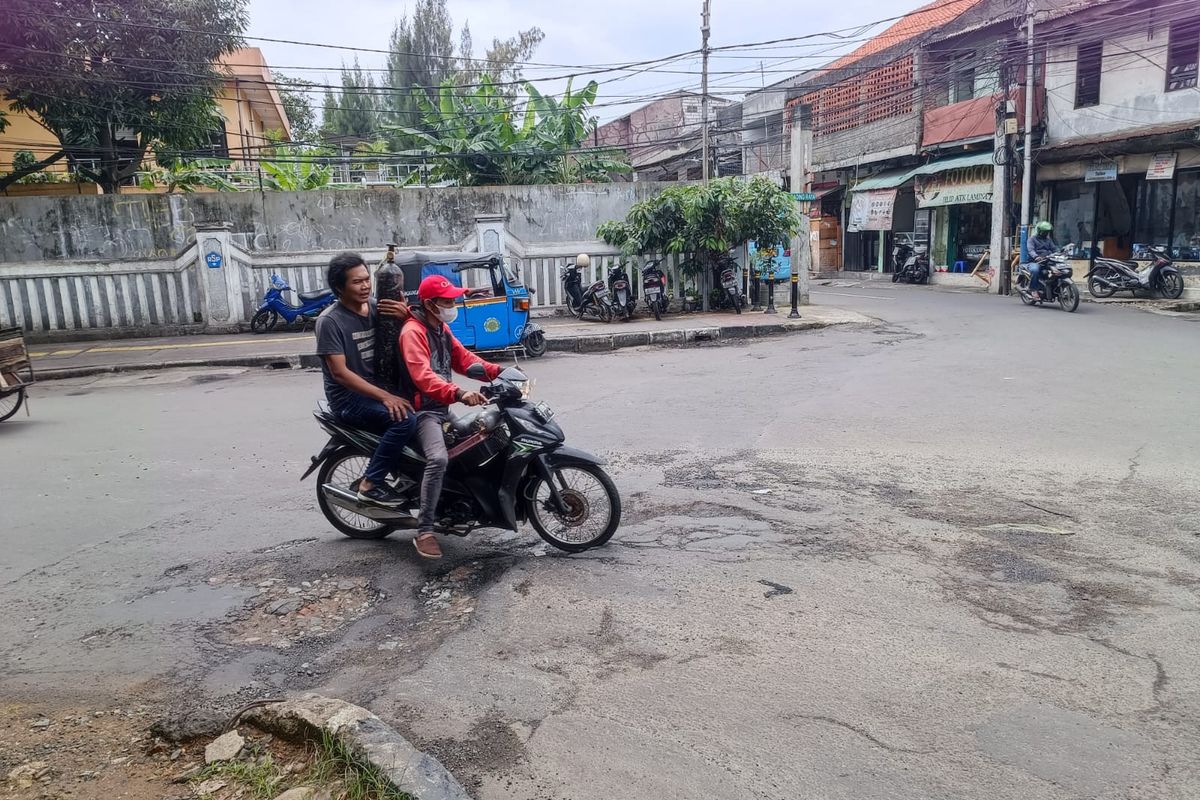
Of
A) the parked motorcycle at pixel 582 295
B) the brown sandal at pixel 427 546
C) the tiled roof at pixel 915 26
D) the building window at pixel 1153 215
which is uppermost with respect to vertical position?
the tiled roof at pixel 915 26

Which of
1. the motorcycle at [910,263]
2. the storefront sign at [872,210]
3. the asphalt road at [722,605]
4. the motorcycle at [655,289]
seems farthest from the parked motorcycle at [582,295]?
the storefront sign at [872,210]

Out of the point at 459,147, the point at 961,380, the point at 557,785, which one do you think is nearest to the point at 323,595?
the point at 557,785

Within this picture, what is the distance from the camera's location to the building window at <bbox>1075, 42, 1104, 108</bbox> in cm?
1995

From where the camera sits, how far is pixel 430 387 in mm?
4383

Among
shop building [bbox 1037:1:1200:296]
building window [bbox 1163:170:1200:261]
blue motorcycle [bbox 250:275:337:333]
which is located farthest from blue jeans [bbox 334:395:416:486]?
building window [bbox 1163:170:1200:261]

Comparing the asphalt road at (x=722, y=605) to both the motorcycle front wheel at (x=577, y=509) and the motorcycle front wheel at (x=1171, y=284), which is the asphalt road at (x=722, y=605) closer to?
the motorcycle front wheel at (x=577, y=509)

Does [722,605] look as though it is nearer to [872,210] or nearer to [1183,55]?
[1183,55]

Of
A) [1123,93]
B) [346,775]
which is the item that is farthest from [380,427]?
[1123,93]

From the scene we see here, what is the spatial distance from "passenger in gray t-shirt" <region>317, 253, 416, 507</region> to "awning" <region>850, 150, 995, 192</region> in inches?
881

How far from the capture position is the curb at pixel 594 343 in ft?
40.5

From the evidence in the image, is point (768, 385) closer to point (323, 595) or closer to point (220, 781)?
point (323, 595)

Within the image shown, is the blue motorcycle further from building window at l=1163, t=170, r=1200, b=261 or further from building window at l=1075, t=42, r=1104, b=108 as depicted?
building window at l=1163, t=170, r=1200, b=261

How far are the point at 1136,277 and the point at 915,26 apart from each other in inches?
570

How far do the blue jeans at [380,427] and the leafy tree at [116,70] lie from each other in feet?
48.5
